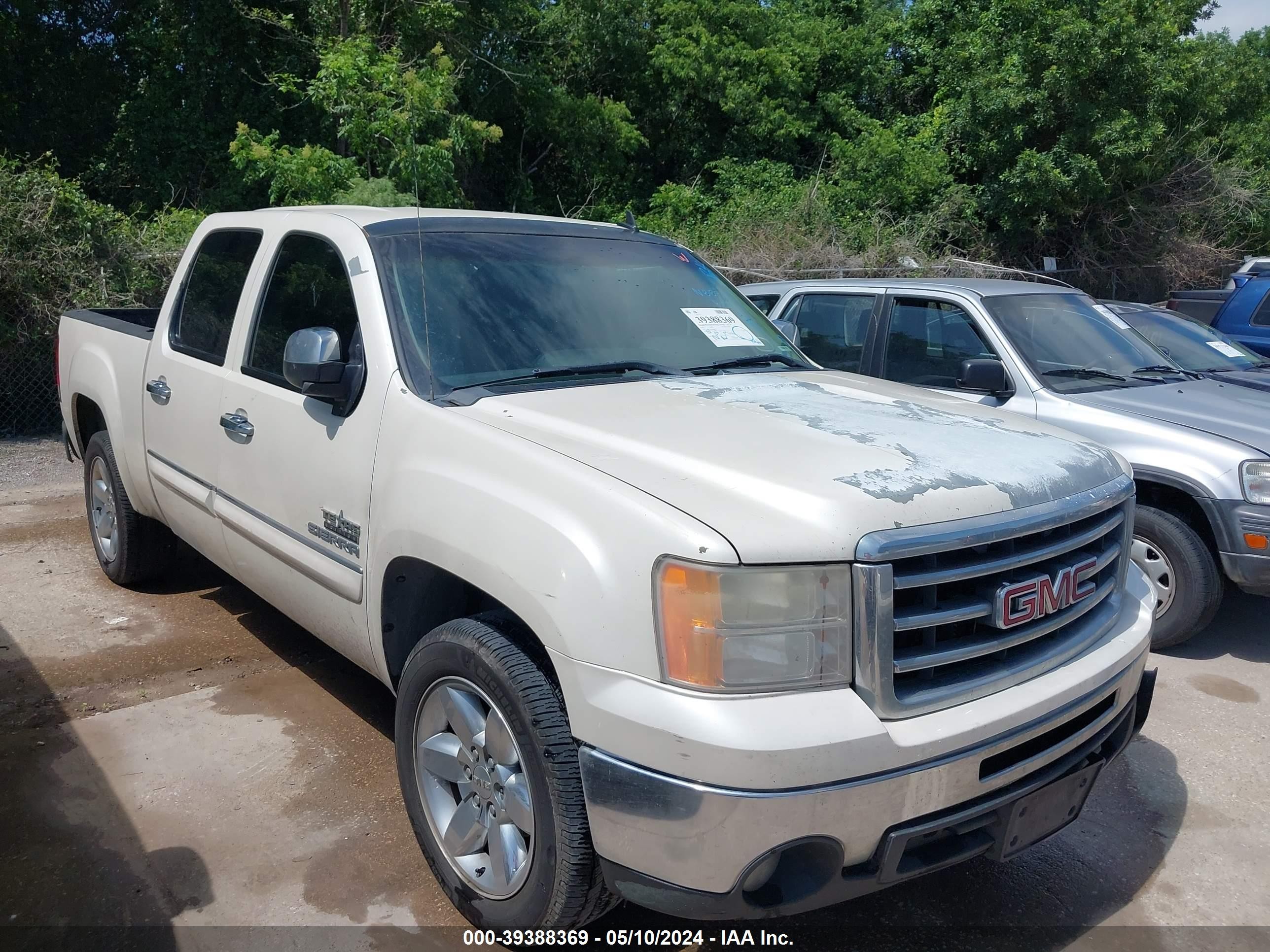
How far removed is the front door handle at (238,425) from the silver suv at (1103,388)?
2.31 meters

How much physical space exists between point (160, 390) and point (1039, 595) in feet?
12.3

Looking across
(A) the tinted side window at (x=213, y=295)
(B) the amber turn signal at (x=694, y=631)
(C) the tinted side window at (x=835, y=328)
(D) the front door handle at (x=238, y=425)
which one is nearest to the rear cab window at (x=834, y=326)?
(C) the tinted side window at (x=835, y=328)

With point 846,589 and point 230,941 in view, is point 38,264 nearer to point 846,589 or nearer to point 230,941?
point 230,941

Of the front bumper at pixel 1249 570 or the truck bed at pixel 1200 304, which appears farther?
the truck bed at pixel 1200 304

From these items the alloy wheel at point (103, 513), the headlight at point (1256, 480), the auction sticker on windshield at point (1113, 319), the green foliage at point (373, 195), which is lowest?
the alloy wheel at point (103, 513)

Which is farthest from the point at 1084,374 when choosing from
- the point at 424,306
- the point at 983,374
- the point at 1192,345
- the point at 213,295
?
the point at 213,295

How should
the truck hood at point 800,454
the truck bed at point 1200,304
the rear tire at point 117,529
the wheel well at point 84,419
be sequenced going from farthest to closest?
the truck bed at point 1200,304, the wheel well at point 84,419, the rear tire at point 117,529, the truck hood at point 800,454

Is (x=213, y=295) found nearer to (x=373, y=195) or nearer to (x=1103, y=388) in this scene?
(x=1103, y=388)

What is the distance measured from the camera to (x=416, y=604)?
3027mm

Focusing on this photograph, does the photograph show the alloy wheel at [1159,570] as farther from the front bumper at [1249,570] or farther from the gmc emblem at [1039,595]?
the gmc emblem at [1039,595]

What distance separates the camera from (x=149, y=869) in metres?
3.07

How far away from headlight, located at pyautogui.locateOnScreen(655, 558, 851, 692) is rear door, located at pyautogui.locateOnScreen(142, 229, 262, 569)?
249 cm

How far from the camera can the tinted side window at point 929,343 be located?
598 cm

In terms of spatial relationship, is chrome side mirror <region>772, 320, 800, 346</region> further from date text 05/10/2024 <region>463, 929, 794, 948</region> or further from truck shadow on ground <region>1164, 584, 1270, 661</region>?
truck shadow on ground <region>1164, 584, 1270, 661</region>
